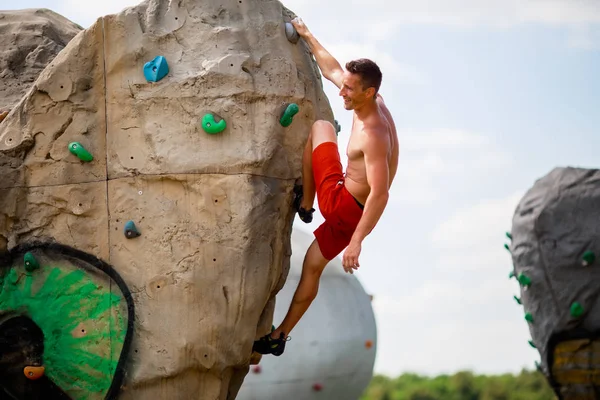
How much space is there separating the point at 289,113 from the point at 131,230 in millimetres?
1269

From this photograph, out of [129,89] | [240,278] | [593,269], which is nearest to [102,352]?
[240,278]

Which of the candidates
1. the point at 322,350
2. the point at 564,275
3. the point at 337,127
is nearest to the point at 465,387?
the point at 322,350

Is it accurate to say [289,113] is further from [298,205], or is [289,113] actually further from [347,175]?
[298,205]

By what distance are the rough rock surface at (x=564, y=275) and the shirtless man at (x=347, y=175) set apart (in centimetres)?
610

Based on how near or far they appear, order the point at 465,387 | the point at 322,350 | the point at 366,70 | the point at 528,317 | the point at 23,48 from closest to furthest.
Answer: the point at 366,70
the point at 23,48
the point at 528,317
the point at 322,350
the point at 465,387

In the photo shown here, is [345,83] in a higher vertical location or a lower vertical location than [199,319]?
higher

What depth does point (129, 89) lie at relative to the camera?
7.09m

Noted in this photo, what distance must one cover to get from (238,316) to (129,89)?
1.64 metres

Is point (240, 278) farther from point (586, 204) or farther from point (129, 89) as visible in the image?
point (586, 204)

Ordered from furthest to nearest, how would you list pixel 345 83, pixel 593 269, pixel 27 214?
pixel 593 269, pixel 27 214, pixel 345 83

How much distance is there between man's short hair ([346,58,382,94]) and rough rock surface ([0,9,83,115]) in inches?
112

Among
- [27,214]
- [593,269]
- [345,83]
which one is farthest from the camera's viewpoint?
[593,269]

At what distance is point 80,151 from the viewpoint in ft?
23.3

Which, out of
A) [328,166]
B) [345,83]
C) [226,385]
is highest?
[345,83]
